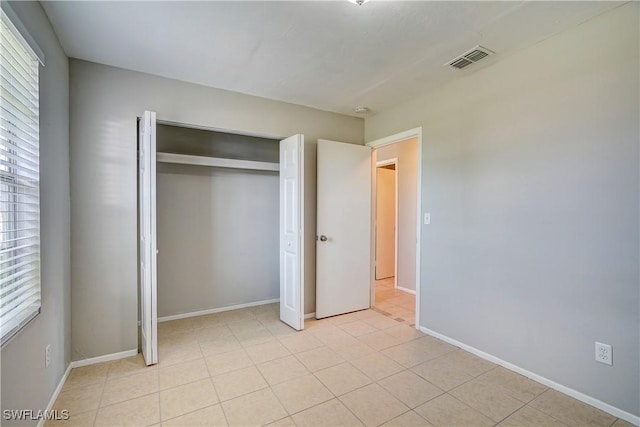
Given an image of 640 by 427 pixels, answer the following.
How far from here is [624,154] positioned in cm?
187

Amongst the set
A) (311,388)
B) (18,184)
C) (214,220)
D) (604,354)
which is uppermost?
(18,184)

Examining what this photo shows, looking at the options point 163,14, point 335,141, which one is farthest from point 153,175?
point 335,141

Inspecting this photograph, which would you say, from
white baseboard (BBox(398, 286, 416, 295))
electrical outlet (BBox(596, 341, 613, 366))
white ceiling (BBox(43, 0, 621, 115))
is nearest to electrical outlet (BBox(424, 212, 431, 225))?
white ceiling (BBox(43, 0, 621, 115))

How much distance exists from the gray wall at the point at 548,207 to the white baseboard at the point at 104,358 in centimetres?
293

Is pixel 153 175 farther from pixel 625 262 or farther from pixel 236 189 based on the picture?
pixel 625 262

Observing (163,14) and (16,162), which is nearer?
(16,162)

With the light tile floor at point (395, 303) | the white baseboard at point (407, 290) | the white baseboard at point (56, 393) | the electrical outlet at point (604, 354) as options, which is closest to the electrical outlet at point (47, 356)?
the white baseboard at point (56, 393)

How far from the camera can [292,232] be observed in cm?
331

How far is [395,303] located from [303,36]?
3454 mm

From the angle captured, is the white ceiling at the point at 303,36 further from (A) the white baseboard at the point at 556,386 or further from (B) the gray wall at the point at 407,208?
(A) the white baseboard at the point at 556,386

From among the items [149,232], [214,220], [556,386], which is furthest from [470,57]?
[214,220]

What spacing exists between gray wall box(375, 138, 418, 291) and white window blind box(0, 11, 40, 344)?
400 centimetres

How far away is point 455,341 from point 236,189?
3.05 meters

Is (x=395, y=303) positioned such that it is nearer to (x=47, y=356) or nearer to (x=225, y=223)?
(x=225, y=223)
